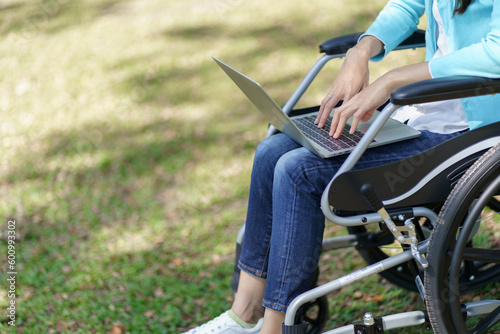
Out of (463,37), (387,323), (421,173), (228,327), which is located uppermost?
(463,37)

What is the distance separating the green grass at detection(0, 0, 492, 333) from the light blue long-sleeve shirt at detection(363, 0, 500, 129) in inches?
38.3

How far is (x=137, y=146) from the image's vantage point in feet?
13.0

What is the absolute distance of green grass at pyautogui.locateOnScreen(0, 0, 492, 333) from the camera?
2.52m

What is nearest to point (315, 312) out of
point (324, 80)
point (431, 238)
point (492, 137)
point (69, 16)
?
point (431, 238)

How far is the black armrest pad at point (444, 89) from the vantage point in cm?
137

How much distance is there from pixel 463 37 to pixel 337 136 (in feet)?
1.44

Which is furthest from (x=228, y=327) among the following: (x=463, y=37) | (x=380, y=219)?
(x=463, y=37)

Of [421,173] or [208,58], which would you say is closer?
[421,173]

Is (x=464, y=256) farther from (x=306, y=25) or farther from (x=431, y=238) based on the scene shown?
(x=306, y=25)

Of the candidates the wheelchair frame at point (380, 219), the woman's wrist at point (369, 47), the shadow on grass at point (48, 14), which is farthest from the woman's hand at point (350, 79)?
the shadow on grass at point (48, 14)

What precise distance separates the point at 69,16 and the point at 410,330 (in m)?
5.94

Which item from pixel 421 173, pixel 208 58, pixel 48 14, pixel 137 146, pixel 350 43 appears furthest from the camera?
pixel 48 14

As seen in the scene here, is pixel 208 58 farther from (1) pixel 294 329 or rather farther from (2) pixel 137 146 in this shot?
(1) pixel 294 329

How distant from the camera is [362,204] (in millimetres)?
1511
